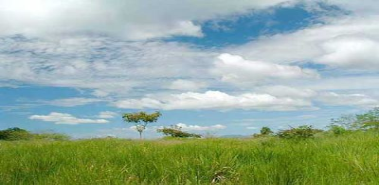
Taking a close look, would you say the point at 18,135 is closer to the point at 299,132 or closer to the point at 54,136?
the point at 54,136

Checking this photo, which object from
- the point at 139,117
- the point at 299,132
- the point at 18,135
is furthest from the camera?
the point at 139,117

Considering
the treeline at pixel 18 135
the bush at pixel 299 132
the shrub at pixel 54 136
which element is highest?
the treeline at pixel 18 135

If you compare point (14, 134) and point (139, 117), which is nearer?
point (14, 134)

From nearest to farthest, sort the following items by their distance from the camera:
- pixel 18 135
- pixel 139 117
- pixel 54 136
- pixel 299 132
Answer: pixel 299 132, pixel 54 136, pixel 18 135, pixel 139 117

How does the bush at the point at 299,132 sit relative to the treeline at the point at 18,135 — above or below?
below

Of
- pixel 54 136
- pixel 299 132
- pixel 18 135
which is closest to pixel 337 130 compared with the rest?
pixel 299 132

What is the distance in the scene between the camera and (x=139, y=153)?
23.9 ft

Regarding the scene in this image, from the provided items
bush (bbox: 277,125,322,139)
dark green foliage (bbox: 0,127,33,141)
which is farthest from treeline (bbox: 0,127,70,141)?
bush (bbox: 277,125,322,139)

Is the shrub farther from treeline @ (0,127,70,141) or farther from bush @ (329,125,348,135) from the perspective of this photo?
bush @ (329,125,348,135)

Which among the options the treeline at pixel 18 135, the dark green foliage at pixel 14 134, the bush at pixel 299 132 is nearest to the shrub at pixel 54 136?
the treeline at pixel 18 135

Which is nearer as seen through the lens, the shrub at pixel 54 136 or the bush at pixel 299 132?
the bush at pixel 299 132

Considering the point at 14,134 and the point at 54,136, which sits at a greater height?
the point at 14,134

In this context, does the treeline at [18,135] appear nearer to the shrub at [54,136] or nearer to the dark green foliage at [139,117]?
the shrub at [54,136]

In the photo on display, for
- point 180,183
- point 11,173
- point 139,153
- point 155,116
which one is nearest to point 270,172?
point 180,183
